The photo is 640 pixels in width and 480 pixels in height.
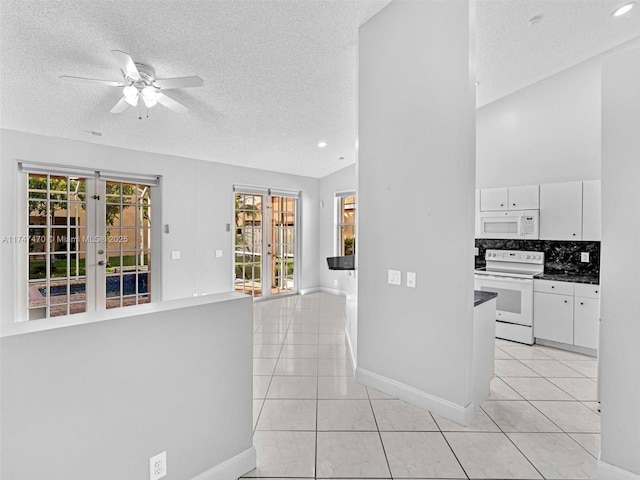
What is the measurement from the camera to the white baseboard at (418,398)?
7.58ft

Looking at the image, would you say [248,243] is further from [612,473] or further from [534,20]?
[612,473]

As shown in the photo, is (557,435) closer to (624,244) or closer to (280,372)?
(624,244)

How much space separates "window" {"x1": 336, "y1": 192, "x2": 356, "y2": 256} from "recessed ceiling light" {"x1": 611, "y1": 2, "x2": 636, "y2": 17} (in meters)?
4.59

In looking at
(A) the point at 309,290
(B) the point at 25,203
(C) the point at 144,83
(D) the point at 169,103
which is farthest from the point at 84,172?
(A) the point at 309,290

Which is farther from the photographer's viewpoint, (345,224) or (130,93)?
(345,224)

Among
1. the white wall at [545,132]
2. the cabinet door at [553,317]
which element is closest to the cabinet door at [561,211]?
the white wall at [545,132]

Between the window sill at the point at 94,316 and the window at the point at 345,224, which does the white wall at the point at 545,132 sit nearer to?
the window at the point at 345,224

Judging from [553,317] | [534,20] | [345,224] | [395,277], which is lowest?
[553,317]

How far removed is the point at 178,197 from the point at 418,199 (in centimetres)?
410

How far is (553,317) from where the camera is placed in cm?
379

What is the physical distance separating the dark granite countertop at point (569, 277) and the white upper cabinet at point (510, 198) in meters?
0.90

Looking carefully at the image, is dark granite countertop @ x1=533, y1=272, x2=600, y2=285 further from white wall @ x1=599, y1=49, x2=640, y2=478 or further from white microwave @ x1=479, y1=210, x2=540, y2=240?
white wall @ x1=599, y1=49, x2=640, y2=478

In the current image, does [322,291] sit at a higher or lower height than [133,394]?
lower

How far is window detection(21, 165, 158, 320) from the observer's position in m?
3.98
